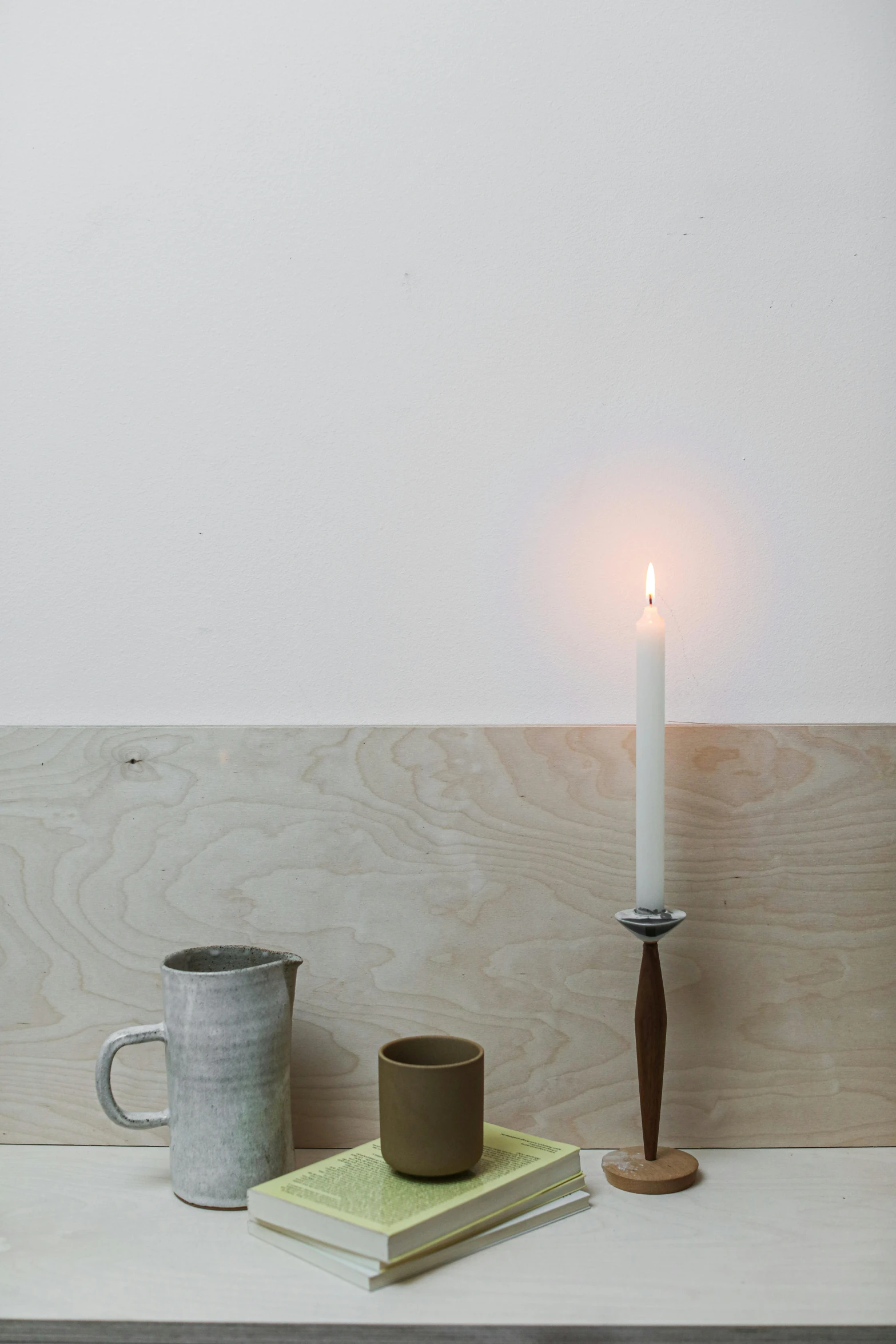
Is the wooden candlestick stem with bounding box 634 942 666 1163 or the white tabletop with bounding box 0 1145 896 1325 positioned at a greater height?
the wooden candlestick stem with bounding box 634 942 666 1163

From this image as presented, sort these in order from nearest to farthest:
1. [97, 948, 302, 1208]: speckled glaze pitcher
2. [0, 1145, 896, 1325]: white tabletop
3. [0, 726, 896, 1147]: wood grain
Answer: [0, 1145, 896, 1325]: white tabletop → [97, 948, 302, 1208]: speckled glaze pitcher → [0, 726, 896, 1147]: wood grain

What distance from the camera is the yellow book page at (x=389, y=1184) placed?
572 mm

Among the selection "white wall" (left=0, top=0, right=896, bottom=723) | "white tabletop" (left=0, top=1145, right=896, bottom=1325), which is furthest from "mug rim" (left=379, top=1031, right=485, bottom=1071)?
"white wall" (left=0, top=0, right=896, bottom=723)

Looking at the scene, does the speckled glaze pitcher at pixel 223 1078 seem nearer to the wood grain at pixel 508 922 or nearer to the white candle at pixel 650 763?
the wood grain at pixel 508 922

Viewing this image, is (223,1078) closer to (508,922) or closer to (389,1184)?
(389,1184)

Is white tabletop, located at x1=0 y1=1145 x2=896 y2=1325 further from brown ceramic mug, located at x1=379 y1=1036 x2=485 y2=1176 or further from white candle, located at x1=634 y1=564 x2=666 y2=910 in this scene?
white candle, located at x1=634 y1=564 x2=666 y2=910

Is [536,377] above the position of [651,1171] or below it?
above

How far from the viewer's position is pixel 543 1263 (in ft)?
1.90

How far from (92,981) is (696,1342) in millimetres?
478

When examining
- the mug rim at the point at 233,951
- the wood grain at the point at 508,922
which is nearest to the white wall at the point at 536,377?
the wood grain at the point at 508,922

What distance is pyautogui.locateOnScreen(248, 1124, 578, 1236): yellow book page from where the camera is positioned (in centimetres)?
57

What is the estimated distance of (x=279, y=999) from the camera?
67cm

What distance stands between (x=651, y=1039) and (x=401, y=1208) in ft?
0.66

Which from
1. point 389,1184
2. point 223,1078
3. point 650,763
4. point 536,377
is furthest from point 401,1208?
point 536,377
